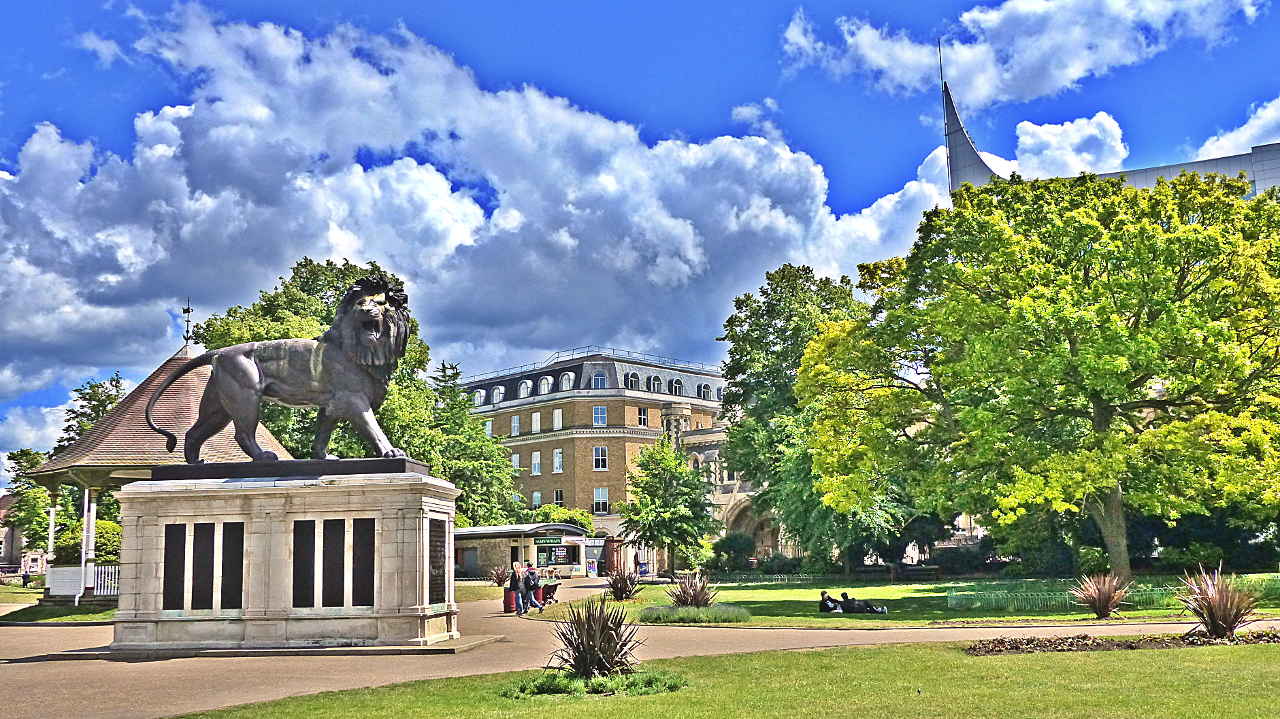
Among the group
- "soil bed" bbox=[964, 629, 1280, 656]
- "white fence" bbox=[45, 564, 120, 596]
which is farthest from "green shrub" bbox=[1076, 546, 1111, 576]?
"white fence" bbox=[45, 564, 120, 596]

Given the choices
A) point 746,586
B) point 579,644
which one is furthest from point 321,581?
point 746,586

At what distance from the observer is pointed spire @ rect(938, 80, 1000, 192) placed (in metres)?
90.8

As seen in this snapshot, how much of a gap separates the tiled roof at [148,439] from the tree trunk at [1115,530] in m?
22.5

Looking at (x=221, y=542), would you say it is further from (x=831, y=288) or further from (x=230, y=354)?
(x=831, y=288)

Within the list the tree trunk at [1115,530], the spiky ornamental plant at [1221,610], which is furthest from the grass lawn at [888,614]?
the spiky ornamental plant at [1221,610]

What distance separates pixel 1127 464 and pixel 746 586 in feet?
70.1

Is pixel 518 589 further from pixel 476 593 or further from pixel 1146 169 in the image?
pixel 1146 169

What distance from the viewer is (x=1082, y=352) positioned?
951 inches

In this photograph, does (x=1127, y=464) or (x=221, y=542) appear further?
(x=1127, y=464)

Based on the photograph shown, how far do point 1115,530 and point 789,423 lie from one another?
20369 millimetres

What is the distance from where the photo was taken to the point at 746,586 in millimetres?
44531

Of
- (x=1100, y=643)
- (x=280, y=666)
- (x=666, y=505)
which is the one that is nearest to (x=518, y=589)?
(x=280, y=666)

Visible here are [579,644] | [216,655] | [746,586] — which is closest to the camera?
[579,644]

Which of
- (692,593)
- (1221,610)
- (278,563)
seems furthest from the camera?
(692,593)
